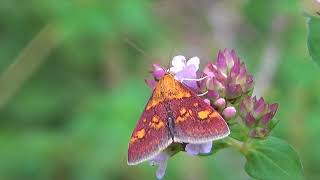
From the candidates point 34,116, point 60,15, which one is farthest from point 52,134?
point 60,15

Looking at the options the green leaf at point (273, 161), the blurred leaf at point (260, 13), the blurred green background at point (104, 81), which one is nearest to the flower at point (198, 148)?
the green leaf at point (273, 161)

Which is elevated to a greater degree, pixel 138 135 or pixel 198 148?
pixel 138 135

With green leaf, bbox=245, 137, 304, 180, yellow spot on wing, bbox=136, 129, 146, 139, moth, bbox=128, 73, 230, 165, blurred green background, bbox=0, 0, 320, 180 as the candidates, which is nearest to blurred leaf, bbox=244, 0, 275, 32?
blurred green background, bbox=0, 0, 320, 180

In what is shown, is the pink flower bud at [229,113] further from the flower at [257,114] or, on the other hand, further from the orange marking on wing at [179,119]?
the orange marking on wing at [179,119]

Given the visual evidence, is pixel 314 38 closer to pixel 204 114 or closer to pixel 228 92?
pixel 228 92

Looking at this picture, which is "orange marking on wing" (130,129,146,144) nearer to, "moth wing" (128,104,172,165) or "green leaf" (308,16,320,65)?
"moth wing" (128,104,172,165)

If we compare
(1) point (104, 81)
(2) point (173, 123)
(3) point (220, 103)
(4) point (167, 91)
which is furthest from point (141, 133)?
(1) point (104, 81)

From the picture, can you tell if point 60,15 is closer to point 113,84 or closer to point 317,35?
point 113,84
